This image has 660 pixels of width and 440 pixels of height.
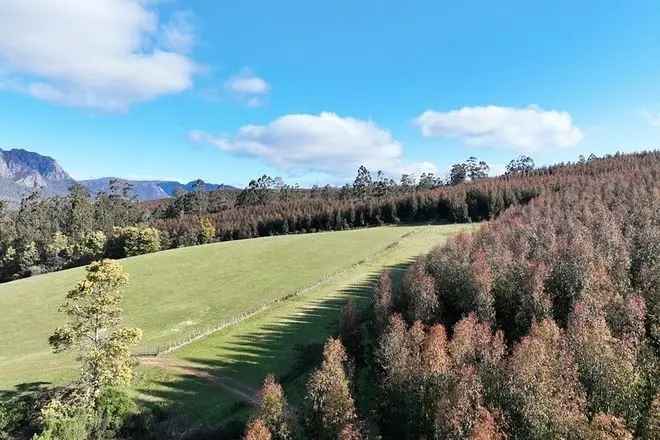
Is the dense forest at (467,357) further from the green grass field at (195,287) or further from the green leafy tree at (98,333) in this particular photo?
the green grass field at (195,287)

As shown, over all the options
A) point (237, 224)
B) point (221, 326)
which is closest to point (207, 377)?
point (221, 326)

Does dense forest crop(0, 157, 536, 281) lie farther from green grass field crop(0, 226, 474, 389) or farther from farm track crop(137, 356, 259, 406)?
farm track crop(137, 356, 259, 406)

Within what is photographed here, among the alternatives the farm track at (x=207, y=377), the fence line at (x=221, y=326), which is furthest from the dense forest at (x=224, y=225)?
the farm track at (x=207, y=377)

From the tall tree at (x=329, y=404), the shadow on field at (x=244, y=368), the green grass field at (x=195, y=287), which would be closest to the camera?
the tall tree at (x=329, y=404)

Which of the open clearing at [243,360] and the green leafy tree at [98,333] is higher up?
the green leafy tree at [98,333]

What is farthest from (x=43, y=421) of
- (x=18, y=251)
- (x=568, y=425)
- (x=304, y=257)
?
(x=18, y=251)

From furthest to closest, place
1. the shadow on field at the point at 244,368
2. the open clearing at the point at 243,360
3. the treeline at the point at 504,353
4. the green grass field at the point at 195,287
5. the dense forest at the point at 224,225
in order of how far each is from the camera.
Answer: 1. the dense forest at the point at 224,225
2. the green grass field at the point at 195,287
3. the open clearing at the point at 243,360
4. the shadow on field at the point at 244,368
5. the treeline at the point at 504,353
